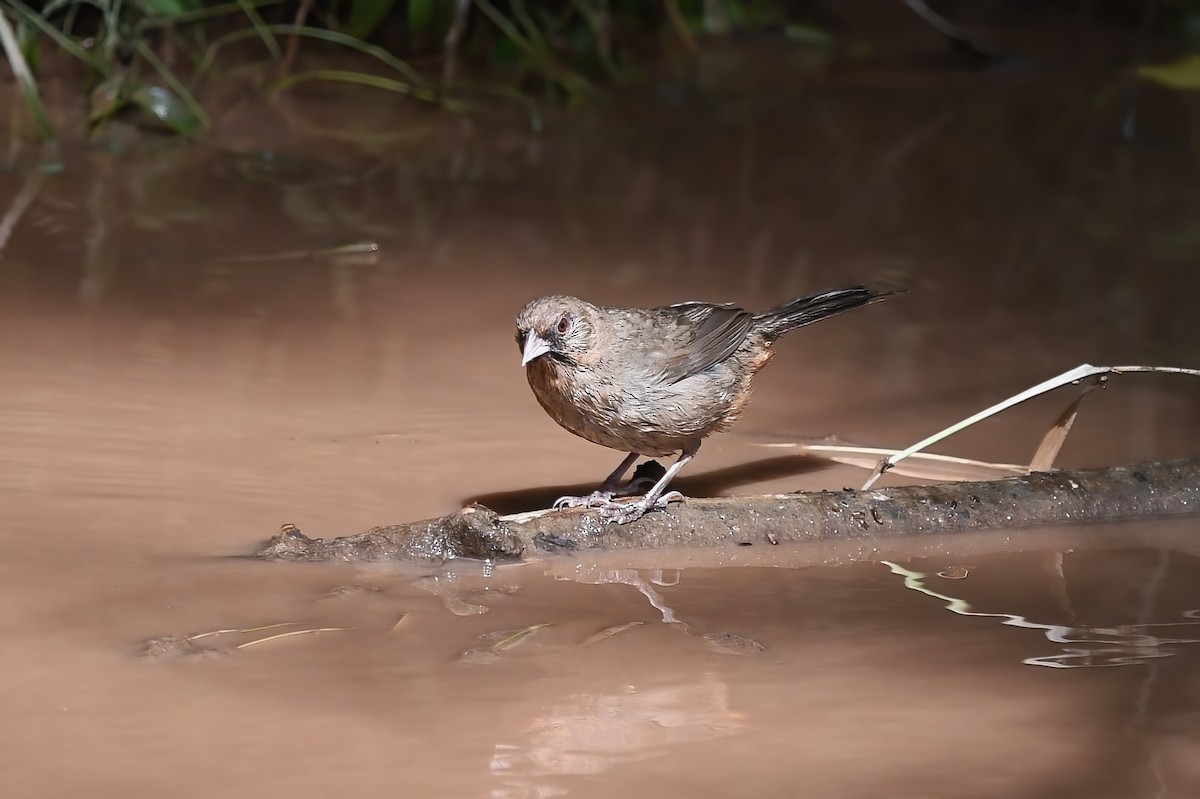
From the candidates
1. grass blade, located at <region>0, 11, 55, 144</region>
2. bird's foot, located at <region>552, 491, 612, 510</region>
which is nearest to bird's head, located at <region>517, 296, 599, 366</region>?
bird's foot, located at <region>552, 491, 612, 510</region>

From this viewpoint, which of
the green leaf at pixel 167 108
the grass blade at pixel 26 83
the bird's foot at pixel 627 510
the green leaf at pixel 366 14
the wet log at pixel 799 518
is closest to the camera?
the wet log at pixel 799 518

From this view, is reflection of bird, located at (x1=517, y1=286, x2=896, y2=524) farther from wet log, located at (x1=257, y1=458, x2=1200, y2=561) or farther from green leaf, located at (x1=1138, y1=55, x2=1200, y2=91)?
green leaf, located at (x1=1138, y1=55, x2=1200, y2=91)

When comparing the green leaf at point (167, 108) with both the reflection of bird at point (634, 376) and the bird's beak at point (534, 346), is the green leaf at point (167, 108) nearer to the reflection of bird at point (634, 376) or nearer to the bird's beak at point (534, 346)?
the reflection of bird at point (634, 376)

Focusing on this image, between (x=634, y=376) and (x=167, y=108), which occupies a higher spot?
(x=167, y=108)

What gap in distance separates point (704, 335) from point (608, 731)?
5.37 feet

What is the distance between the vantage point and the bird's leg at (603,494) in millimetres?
3912

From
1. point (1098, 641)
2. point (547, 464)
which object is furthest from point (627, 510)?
point (1098, 641)

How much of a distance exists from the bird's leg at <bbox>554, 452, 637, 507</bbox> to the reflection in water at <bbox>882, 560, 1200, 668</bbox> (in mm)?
954

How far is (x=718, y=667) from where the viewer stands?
9.90ft

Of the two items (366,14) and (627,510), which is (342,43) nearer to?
(366,14)

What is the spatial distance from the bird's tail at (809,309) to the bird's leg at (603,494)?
574mm

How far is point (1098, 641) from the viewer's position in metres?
3.21

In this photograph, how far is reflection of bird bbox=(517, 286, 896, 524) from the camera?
3902mm

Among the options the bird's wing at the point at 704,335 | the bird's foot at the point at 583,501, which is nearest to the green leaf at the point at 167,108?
the bird's wing at the point at 704,335
